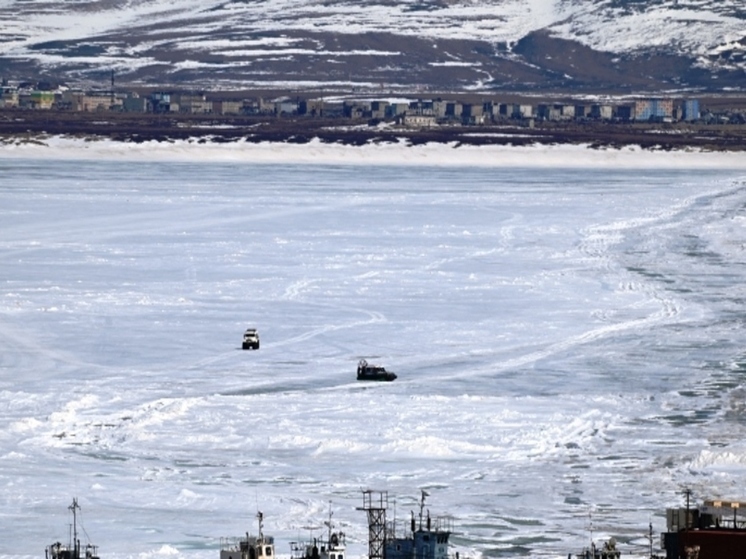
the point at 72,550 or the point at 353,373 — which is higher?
the point at 72,550

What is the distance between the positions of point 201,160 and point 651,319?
13637 centimetres

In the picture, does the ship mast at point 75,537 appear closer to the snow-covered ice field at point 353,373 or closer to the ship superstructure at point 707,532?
the snow-covered ice field at point 353,373

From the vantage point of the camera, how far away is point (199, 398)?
4800 cm

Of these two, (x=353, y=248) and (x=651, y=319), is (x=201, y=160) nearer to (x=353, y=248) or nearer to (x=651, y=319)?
(x=353, y=248)

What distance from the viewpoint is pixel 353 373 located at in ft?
172

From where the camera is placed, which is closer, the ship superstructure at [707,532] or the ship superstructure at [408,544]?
the ship superstructure at [707,532]

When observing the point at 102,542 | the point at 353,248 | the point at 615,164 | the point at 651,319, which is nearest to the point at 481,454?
the point at 102,542

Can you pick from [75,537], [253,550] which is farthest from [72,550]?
[253,550]

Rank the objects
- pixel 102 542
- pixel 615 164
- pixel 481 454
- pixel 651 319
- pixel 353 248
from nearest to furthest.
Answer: pixel 102 542
pixel 481 454
pixel 651 319
pixel 353 248
pixel 615 164

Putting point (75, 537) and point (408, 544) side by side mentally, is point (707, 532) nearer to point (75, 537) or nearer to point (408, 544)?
point (408, 544)

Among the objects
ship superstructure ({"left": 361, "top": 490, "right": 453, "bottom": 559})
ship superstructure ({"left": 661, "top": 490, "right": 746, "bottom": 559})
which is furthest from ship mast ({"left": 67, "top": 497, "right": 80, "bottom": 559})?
ship superstructure ({"left": 661, "top": 490, "right": 746, "bottom": 559})

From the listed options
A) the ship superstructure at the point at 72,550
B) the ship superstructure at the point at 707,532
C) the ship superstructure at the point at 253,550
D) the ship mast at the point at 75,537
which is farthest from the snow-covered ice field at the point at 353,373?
the ship superstructure at the point at 253,550

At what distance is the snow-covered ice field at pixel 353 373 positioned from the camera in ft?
121

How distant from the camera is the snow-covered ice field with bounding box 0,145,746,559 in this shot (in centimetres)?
3681
